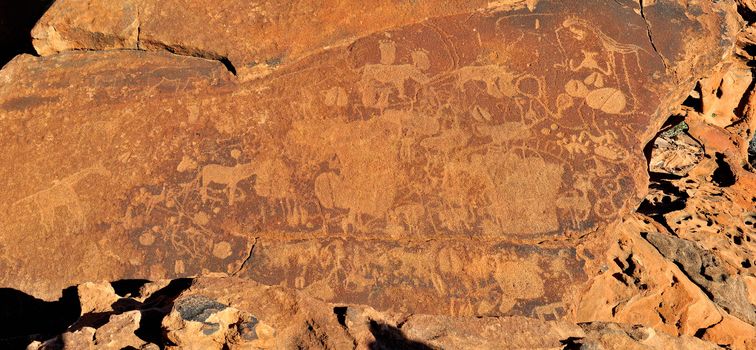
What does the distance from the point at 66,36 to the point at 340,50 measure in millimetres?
1673

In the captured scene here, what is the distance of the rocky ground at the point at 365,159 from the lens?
10.9 ft

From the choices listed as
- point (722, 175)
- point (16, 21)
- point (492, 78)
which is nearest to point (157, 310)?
point (492, 78)

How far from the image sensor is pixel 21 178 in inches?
143

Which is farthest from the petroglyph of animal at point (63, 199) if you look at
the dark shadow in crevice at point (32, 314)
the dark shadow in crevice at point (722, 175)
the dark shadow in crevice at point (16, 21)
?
the dark shadow in crevice at point (722, 175)

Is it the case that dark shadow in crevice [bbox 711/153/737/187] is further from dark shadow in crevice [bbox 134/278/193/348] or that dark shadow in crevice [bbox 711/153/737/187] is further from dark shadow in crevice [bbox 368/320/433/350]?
dark shadow in crevice [bbox 134/278/193/348]

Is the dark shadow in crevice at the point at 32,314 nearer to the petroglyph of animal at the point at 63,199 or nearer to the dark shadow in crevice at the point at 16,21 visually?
the petroglyph of animal at the point at 63,199

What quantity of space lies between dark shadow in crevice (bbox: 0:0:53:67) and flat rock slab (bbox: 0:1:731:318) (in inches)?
49.2

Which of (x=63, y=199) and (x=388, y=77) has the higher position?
(x=388, y=77)

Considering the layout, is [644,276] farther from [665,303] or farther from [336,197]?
[336,197]

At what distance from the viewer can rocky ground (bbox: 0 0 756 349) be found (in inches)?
130

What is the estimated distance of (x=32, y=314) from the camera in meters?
3.55

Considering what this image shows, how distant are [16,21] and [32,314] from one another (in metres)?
2.59

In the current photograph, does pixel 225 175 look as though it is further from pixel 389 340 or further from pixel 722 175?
pixel 722 175

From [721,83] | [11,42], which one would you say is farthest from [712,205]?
[11,42]
